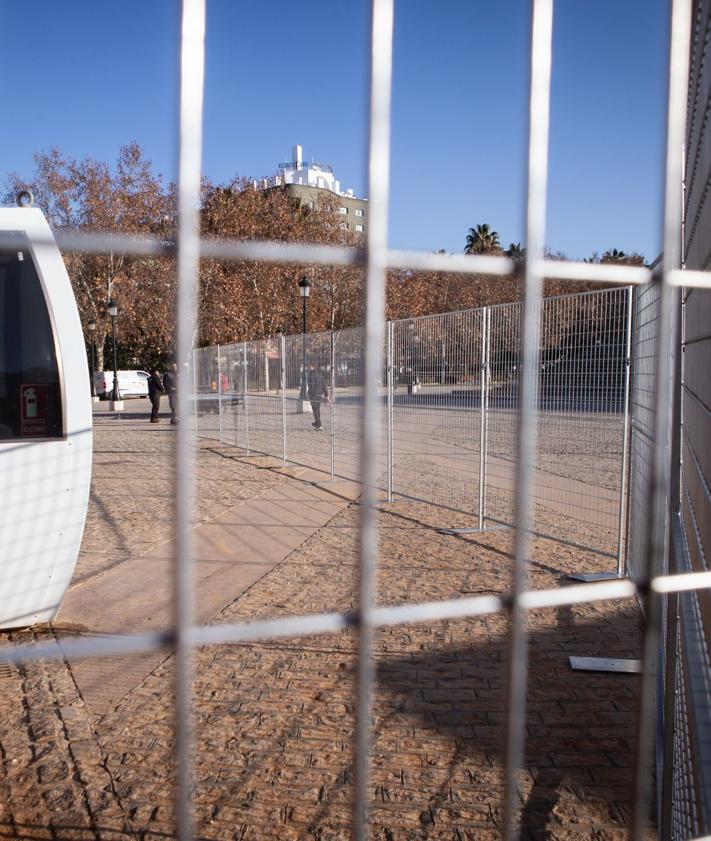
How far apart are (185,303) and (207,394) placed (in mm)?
16058

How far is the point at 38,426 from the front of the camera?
13.5 ft

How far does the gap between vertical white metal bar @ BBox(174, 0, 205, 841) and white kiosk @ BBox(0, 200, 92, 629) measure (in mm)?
3223

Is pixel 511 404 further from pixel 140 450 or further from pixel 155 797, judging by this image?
pixel 140 450

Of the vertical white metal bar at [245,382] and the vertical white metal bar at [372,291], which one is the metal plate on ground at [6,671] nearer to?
the vertical white metal bar at [372,291]

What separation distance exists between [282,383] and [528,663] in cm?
959

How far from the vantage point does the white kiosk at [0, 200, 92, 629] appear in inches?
159

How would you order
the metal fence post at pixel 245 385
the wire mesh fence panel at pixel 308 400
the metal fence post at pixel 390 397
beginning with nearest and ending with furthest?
the metal fence post at pixel 390 397, the wire mesh fence panel at pixel 308 400, the metal fence post at pixel 245 385

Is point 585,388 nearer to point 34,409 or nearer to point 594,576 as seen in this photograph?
point 594,576

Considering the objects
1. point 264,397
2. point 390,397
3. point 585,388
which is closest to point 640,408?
point 585,388

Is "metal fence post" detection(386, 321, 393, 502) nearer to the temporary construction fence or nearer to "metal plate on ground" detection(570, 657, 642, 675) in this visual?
the temporary construction fence

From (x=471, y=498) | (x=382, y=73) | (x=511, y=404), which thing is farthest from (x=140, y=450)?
(x=382, y=73)

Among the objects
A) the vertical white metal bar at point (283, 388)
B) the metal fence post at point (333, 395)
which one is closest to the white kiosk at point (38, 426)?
the metal fence post at point (333, 395)

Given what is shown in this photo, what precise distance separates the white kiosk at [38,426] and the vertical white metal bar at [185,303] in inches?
127

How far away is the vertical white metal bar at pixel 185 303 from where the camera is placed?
0.97 metres
